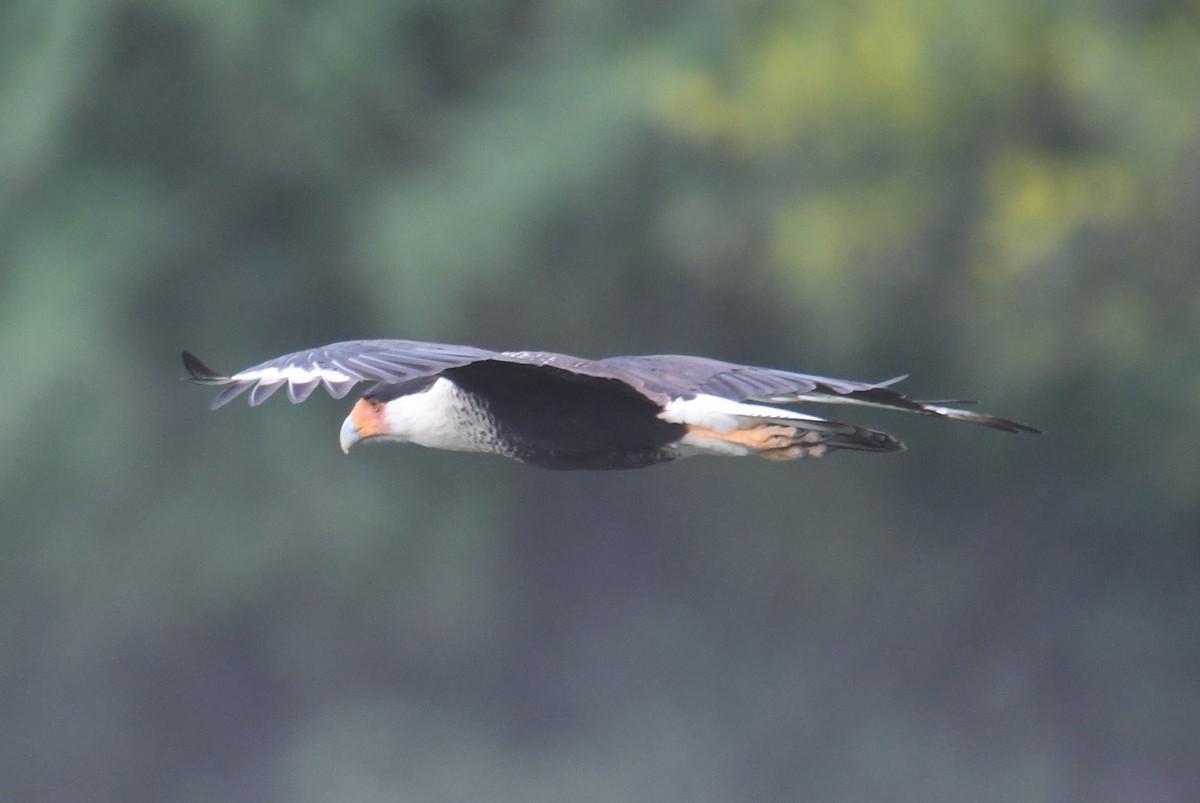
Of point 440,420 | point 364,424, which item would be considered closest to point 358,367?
point 440,420

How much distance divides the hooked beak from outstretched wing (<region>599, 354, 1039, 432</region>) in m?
0.65

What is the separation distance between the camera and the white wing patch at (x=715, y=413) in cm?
455

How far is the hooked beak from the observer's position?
16.0 feet

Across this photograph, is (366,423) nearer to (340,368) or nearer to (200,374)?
(200,374)

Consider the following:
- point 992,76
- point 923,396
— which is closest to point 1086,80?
point 992,76

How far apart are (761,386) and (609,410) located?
45cm

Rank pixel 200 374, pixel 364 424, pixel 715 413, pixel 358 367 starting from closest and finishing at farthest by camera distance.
A: 1. pixel 358 367
2. pixel 200 374
3. pixel 715 413
4. pixel 364 424

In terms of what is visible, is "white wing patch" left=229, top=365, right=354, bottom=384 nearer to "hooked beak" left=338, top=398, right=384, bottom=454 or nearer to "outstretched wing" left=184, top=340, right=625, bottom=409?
"outstretched wing" left=184, top=340, right=625, bottom=409

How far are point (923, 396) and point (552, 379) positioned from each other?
5156 mm

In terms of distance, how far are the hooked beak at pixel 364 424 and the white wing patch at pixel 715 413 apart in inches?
31.8

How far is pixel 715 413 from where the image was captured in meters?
4.57

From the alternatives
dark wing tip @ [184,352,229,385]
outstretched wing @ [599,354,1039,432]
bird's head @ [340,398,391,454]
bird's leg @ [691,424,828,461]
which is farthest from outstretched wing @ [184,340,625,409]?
bird's head @ [340,398,391,454]

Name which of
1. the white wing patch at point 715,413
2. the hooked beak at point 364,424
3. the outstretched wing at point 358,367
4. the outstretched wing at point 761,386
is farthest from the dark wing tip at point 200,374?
the white wing patch at point 715,413

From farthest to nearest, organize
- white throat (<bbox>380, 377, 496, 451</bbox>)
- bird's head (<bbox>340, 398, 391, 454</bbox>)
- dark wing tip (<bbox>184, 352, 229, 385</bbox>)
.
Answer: bird's head (<bbox>340, 398, 391, 454</bbox>) < white throat (<bbox>380, 377, 496, 451</bbox>) < dark wing tip (<bbox>184, 352, 229, 385</bbox>)
